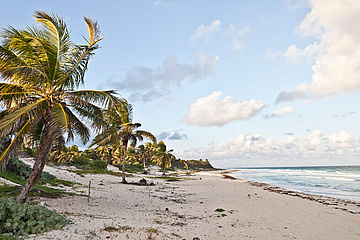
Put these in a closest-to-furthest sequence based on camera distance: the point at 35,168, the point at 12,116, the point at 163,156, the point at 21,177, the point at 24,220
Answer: the point at 24,220 < the point at 12,116 < the point at 35,168 < the point at 21,177 < the point at 163,156

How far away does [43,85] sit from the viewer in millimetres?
9242

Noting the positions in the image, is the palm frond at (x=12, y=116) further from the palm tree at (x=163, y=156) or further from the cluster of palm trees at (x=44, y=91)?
the palm tree at (x=163, y=156)

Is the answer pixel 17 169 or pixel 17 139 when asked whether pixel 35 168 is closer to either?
pixel 17 139

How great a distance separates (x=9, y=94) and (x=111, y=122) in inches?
177

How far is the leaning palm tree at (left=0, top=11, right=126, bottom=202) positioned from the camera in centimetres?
853

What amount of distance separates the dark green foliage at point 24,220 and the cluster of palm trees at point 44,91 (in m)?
2.64

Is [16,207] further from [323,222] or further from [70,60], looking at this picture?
[323,222]

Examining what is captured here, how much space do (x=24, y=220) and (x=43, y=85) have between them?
5.67m

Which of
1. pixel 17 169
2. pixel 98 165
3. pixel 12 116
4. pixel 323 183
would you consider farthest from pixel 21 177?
pixel 323 183

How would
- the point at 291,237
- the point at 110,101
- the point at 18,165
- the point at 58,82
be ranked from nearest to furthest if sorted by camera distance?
1. the point at 291,237
2. the point at 58,82
3. the point at 110,101
4. the point at 18,165

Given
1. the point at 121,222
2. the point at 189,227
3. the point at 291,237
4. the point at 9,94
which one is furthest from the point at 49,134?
the point at 291,237

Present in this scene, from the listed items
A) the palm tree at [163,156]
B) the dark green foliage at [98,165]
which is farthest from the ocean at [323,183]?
the dark green foliage at [98,165]

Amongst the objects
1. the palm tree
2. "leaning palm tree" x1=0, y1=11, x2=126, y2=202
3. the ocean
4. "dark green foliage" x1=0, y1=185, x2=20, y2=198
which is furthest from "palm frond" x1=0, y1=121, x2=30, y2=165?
the palm tree

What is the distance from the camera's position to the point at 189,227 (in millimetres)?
8367
